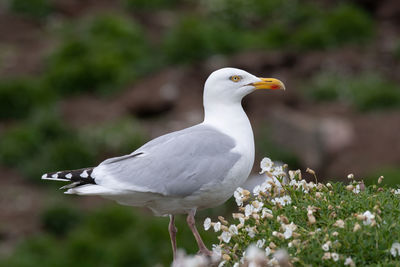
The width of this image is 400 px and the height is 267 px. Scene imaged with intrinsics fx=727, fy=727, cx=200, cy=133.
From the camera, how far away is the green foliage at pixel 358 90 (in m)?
11.2

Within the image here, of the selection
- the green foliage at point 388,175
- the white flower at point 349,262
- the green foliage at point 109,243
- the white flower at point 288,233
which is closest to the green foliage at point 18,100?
the green foliage at point 109,243

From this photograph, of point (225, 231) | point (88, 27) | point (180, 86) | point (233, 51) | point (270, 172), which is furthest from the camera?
point (88, 27)

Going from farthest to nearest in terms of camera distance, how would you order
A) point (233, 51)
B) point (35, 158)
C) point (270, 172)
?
point (233, 51)
point (35, 158)
point (270, 172)

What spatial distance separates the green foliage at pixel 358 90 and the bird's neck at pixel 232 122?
6.84 metres

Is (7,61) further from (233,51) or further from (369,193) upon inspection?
(369,193)

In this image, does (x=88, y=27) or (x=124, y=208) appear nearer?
Result: (x=124, y=208)

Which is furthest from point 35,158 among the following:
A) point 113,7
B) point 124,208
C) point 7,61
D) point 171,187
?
point 171,187

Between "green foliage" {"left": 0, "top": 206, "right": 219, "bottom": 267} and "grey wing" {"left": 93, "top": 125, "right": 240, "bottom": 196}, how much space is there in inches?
124

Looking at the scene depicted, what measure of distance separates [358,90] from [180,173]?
7822mm

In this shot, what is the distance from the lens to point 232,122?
4.62 metres

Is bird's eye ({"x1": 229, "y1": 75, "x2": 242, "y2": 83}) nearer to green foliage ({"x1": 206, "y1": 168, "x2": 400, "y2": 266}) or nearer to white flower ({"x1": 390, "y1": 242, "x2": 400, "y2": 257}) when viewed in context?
green foliage ({"x1": 206, "y1": 168, "x2": 400, "y2": 266})

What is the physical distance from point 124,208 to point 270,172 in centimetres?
479

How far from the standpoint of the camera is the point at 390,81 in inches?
472

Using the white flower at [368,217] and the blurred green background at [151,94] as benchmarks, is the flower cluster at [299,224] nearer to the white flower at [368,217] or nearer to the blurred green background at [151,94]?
the white flower at [368,217]
